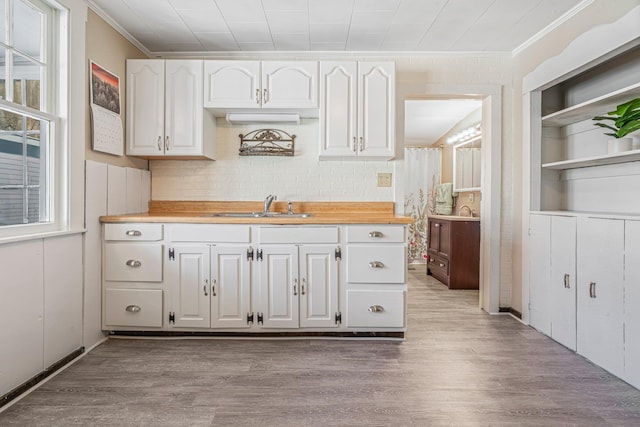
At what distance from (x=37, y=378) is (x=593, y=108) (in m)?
3.80

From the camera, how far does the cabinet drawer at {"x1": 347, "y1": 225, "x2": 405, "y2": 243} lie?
8.66 ft

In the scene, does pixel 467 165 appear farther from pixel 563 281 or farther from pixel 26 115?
pixel 26 115

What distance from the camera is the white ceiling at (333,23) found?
252 cm

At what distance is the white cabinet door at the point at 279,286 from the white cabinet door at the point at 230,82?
123 cm

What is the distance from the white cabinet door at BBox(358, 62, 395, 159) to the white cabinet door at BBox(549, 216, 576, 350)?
1328 millimetres

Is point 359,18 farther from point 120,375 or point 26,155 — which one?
point 120,375

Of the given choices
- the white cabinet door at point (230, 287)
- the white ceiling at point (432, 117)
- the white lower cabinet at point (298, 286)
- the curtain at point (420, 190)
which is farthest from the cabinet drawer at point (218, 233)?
the curtain at point (420, 190)

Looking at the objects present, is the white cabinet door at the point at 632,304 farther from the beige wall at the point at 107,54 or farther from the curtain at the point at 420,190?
the curtain at the point at 420,190

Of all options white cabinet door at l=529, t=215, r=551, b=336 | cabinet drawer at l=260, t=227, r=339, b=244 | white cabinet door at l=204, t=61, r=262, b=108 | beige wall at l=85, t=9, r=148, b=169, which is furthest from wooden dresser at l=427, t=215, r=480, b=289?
beige wall at l=85, t=9, r=148, b=169

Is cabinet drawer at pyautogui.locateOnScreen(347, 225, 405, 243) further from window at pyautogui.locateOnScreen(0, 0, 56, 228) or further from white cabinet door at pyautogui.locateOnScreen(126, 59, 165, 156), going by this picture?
window at pyautogui.locateOnScreen(0, 0, 56, 228)

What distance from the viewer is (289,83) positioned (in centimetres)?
293

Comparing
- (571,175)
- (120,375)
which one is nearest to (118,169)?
(120,375)

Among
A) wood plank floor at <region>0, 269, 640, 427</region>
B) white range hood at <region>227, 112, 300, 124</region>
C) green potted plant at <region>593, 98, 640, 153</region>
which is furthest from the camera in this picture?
white range hood at <region>227, 112, 300, 124</region>

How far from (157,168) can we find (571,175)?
3.52 m
